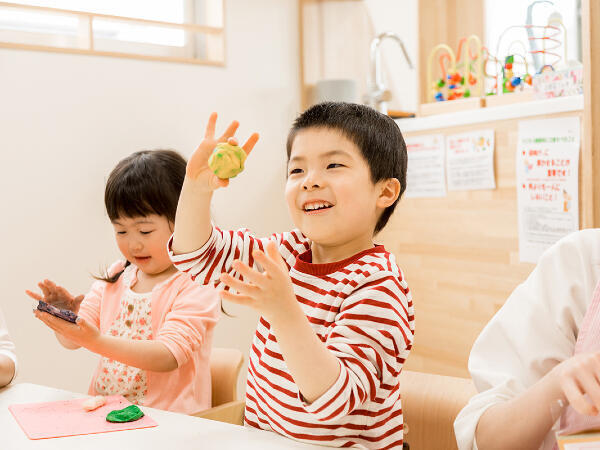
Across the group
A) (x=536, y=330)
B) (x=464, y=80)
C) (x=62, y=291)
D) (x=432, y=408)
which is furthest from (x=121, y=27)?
(x=536, y=330)

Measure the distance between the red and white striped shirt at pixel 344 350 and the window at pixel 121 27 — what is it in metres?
1.55

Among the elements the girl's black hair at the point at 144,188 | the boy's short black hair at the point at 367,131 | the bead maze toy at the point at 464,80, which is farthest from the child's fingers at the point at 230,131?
the bead maze toy at the point at 464,80

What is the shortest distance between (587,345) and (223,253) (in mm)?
575

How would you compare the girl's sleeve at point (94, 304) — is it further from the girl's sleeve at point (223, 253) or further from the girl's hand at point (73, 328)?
the girl's sleeve at point (223, 253)

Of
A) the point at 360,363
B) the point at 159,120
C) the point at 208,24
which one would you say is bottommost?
the point at 360,363

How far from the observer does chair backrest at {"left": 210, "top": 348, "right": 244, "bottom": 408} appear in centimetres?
154

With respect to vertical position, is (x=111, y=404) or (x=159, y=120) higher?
(x=159, y=120)

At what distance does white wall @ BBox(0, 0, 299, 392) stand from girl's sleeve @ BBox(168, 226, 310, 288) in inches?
50.3

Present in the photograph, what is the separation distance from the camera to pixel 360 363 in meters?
0.82

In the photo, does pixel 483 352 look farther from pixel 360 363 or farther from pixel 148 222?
pixel 148 222

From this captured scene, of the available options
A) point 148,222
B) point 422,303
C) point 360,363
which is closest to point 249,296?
point 360,363

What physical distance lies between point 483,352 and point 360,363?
17 cm

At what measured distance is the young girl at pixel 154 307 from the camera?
1445mm

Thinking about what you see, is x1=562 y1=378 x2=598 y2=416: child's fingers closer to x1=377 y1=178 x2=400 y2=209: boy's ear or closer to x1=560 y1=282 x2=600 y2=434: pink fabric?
x1=560 y1=282 x2=600 y2=434: pink fabric
